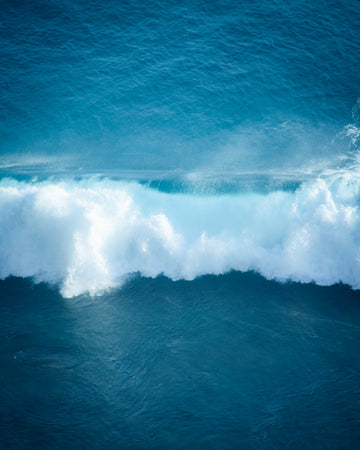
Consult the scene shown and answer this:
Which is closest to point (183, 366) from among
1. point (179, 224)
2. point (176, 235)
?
point (176, 235)

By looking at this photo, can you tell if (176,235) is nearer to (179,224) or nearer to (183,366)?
(179,224)

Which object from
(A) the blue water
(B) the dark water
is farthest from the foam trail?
(B) the dark water

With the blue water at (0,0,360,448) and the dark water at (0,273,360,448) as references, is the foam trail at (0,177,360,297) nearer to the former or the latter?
the blue water at (0,0,360,448)

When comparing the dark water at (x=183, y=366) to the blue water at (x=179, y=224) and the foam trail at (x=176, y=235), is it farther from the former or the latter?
the foam trail at (x=176, y=235)

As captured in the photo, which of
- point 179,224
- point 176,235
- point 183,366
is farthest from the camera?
point 179,224

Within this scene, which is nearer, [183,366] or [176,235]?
[183,366]
